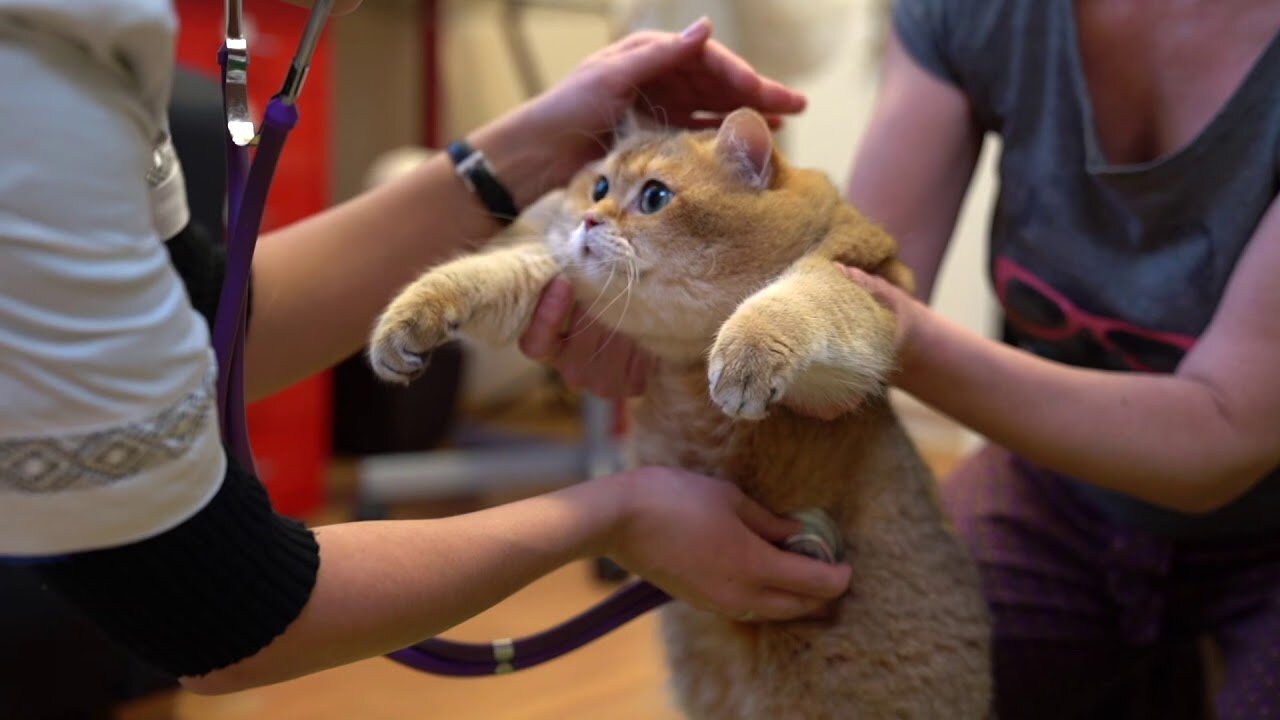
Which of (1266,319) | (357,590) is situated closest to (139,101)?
(357,590)

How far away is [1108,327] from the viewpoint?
109 cm

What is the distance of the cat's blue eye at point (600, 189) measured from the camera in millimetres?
981

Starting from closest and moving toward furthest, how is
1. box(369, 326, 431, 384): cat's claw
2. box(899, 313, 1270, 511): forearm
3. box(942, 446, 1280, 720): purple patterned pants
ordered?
1. box(369, 326, 431, 384): cat's claw
2. box(899, 313, 1270, 511): forearm
3. box(942, 446, 1280, 720): purple patterned pants

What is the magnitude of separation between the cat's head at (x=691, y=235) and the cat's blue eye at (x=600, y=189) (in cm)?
2

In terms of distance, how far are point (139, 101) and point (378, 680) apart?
1109mm

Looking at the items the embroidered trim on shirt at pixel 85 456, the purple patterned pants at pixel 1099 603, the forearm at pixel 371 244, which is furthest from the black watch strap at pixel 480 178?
the purple patterned pants at pixel 1099 603

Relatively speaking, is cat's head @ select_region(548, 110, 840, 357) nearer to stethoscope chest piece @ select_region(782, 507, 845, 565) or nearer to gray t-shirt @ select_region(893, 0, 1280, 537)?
stethoscope chest piece @ select_region(782, 507, 845, 565)

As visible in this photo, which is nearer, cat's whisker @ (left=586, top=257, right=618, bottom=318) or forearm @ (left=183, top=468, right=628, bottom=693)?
forearm @ (left=183, top=468, right=628, bottom=693)

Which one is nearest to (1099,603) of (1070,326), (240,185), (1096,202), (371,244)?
(1070,326)

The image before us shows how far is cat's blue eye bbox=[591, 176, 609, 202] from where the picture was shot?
0.98 meters

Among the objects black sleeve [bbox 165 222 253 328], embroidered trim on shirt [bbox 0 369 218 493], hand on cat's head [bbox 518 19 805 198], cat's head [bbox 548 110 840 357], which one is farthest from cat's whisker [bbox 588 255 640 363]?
embroidered trim on shirt [bbox 0 369 218 493]

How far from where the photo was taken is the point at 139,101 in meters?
0.51

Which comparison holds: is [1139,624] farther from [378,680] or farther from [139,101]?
[139,101]

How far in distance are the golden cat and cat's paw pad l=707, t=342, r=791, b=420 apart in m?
0.15
